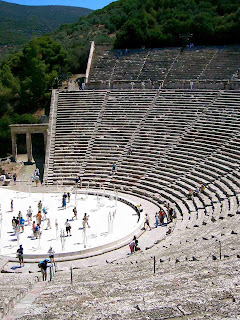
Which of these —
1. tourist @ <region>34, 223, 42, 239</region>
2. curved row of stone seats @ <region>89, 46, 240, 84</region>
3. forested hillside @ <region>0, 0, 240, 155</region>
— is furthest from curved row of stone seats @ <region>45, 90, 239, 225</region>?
forested hillside @ <region>0, 0, 240, 155</region>

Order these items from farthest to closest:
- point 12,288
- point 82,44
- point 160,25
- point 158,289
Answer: point 82,44 → point 160,25 → point 12,288 → point 158,289

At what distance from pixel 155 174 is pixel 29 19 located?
105644 millimetres

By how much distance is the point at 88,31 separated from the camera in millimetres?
51812

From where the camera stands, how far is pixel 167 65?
3841 centimetres

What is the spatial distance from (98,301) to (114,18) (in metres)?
44.4

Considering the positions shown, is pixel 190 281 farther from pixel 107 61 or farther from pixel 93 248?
pixel 107 61

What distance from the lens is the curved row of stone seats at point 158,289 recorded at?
8.66m

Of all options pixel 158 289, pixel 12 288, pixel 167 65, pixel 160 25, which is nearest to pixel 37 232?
pixel 12 288

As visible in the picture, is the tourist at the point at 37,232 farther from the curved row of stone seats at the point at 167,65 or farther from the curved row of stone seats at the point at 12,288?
the curved row of stone seats at the point at 167,65

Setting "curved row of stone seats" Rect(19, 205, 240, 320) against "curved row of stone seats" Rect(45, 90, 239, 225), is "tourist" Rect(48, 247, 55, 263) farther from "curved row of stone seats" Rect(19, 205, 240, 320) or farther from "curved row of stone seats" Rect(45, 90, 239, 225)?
"curved row of stone seats" Rect(45, 90, 239, 225)

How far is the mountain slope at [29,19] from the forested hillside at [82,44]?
45158mm

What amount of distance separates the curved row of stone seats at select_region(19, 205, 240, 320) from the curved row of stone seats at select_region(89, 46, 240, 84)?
→ 22644mm

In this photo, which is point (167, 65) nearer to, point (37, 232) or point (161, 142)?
point (161, 142)

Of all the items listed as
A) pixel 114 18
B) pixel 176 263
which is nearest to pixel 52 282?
pixel 176 263
